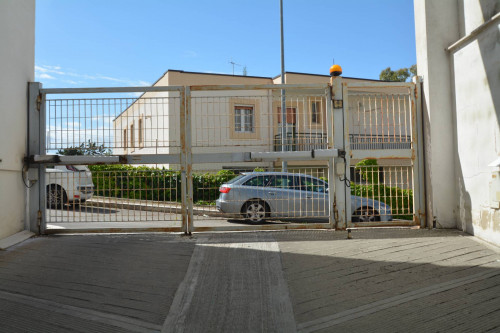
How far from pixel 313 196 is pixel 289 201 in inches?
18.8

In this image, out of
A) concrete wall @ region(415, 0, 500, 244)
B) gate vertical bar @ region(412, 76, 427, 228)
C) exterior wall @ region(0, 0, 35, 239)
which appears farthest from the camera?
gate vertical bar @ region(412, 76, 427, 228)

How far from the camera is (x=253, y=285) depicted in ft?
14.7

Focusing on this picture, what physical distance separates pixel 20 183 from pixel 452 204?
7738 millimetres

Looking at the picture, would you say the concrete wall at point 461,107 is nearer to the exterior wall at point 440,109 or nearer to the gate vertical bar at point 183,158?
the exterior wall at point 440,109

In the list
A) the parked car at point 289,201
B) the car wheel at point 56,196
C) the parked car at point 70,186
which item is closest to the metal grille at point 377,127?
the parked car at point 289,201

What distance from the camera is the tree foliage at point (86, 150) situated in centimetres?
703

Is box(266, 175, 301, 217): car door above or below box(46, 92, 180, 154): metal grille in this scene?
below

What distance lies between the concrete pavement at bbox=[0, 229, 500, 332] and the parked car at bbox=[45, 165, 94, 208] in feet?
2.64

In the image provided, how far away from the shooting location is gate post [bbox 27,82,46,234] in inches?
277

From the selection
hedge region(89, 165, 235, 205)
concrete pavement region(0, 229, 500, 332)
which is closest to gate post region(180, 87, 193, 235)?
hedge region(89, 165, 235, 205)

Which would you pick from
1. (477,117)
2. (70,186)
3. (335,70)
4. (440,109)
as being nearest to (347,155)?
(335,70)

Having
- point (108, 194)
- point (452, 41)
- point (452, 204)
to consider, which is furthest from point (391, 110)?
point (108, 194)

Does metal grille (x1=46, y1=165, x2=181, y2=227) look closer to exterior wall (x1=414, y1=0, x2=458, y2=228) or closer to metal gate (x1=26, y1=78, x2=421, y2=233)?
metal gate (x1=26, y1=78, x2=421, y2=233)

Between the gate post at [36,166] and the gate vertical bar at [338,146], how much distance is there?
Answer: 530 centimetres
